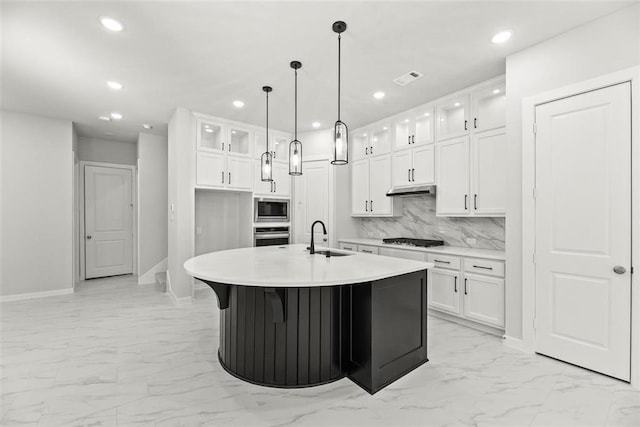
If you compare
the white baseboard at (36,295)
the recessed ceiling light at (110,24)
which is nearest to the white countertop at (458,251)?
the recessed ceiling light at (110,24)

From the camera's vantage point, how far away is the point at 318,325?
7.24 ft

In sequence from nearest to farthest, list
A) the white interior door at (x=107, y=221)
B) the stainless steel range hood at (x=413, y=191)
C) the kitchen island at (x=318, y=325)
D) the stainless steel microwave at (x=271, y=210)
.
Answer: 1. the kitchen island at (x=318, y=325)
2. the stainless steel range hood at (x=413, y=191)
3. the stainless steel microwave at (x=271, y=210)
4. the white interior door at (x=107, y=221)

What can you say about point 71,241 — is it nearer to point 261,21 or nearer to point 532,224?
point 261,21

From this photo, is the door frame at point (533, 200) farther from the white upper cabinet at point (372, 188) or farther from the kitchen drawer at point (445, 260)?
the white upper cabinet at point (372, 188)

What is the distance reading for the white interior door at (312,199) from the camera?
206 inches

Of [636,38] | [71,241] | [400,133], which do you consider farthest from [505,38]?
[71,241]

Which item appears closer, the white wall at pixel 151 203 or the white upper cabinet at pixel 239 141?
the white upper cabinet at pixel 239 141

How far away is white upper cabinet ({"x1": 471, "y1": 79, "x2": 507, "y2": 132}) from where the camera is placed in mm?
3273

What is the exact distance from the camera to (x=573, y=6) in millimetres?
2188

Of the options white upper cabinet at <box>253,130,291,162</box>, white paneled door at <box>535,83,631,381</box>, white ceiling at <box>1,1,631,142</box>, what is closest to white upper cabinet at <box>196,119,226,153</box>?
white ceiling at <box>1,1,631,142</box>

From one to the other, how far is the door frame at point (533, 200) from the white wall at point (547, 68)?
0.05 m

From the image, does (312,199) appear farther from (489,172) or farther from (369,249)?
(489,172)

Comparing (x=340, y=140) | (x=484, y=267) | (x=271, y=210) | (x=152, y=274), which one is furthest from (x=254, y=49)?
(x=152, y=274)

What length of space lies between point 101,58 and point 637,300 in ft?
16.2
